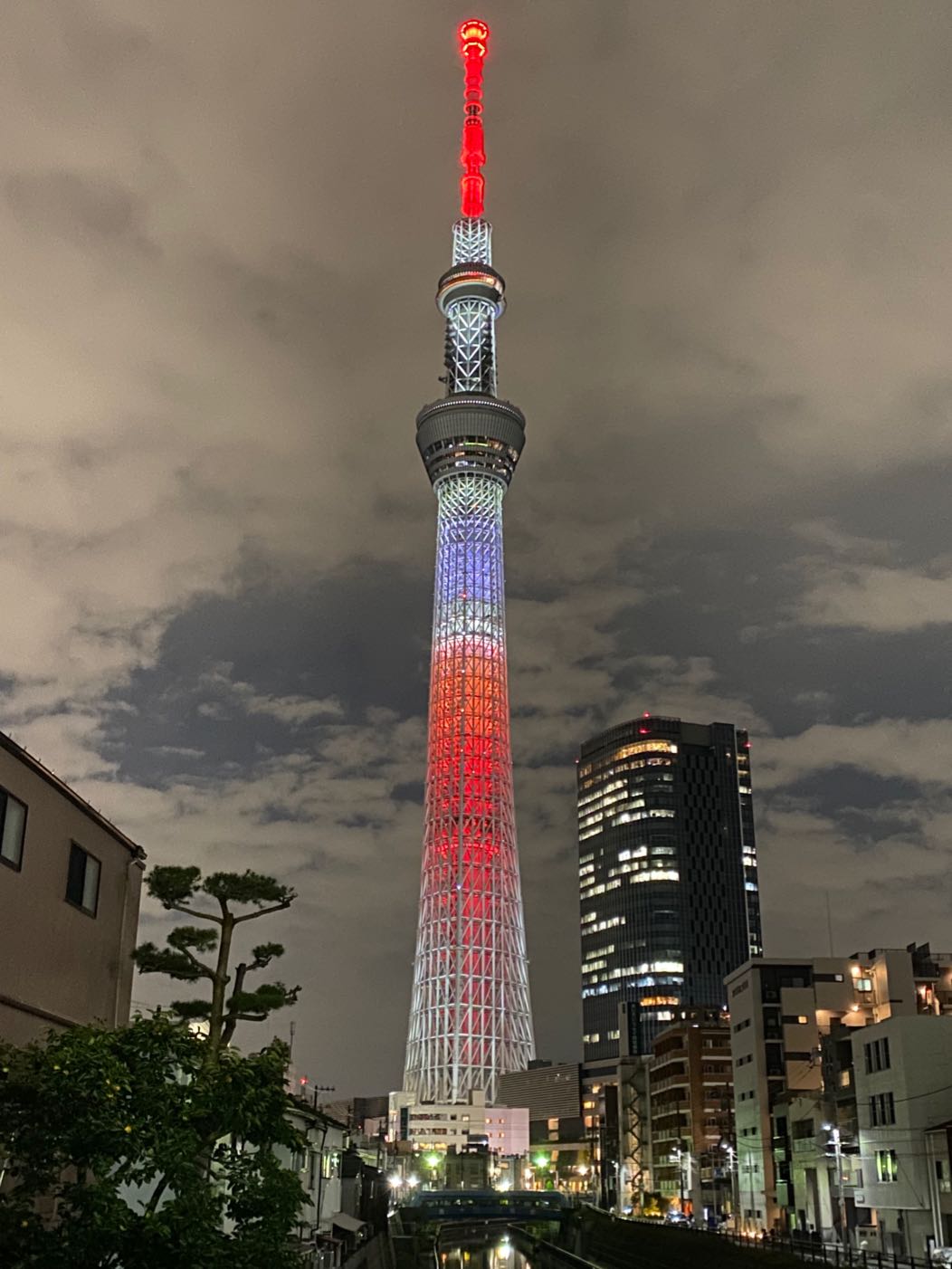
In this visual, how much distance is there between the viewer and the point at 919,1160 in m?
53.3

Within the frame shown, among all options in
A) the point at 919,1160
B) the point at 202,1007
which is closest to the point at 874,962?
the point at 919,1160

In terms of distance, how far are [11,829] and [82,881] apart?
3.65m

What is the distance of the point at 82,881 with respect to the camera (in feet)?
82.5

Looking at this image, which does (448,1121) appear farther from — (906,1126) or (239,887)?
(239,887)

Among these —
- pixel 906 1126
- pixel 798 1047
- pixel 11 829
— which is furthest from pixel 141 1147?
pixel 798 1047

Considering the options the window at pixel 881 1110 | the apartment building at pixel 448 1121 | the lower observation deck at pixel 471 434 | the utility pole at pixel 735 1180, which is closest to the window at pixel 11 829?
the window at pixel 881 1110

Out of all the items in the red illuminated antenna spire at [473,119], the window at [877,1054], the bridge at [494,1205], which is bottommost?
the bridge at [494,1205]

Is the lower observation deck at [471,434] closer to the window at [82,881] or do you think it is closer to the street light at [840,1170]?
the street light at [840,1170]

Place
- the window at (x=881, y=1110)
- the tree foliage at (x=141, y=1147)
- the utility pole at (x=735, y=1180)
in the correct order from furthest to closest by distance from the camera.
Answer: the utility pole at (x=735, y=1180)
the window at (x=881, y=1110)
the tree foliage at (x=141, y=1147)

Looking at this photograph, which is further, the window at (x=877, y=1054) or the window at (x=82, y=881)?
the window at (x=877, y=1054)

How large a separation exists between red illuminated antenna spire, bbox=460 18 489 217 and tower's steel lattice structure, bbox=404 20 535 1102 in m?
0.19

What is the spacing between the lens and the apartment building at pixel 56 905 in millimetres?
21609

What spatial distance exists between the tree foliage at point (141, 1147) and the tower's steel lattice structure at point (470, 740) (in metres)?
129

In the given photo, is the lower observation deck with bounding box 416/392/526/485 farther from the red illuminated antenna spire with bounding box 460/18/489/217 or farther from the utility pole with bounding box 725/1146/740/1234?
the utility pole with bounding box 725/1146/740/1234
